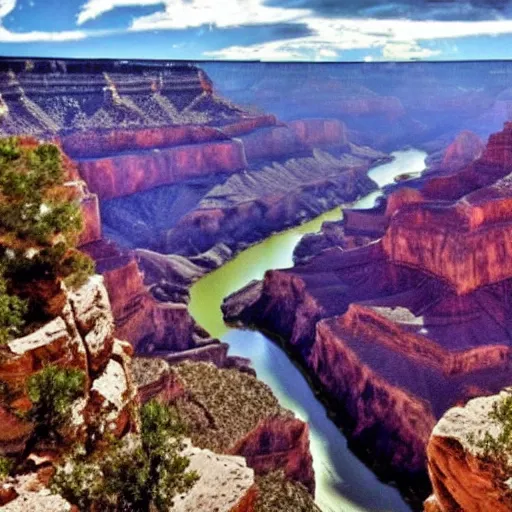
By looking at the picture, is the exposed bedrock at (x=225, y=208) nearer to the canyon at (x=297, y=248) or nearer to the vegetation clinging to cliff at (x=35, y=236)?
the canyon at (x=297, y=248)

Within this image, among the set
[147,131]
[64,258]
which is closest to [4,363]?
[64,258]

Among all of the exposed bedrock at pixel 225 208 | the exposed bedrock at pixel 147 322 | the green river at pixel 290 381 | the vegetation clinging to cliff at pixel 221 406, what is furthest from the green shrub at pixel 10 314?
the exposed bedrock at pixel 225 208

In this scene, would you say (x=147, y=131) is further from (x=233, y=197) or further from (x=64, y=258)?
(x=64, y=258)

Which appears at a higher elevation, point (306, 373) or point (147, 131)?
point (147, 131)

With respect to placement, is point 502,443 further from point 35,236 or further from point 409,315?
point 409,315

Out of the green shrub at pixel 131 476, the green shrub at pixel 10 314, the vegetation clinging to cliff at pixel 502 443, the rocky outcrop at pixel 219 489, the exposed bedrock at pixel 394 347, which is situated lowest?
the exposed bedrock at pixel 394 347

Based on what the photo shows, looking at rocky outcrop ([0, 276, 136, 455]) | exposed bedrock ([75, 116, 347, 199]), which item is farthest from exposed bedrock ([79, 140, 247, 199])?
rocky outcrop ([0, 276, 136, 455])
